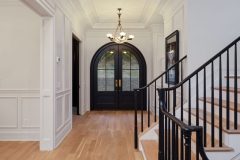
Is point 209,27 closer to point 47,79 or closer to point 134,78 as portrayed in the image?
point 47,79

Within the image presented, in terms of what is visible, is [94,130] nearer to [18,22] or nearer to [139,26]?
[18,22]

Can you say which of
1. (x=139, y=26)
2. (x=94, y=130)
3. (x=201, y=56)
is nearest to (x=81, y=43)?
(x=139, y=26)

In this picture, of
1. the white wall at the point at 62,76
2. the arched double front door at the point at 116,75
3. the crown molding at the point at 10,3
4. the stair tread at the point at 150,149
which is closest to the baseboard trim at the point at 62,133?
the white wall at the point at 62,76

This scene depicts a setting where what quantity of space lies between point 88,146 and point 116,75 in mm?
4899

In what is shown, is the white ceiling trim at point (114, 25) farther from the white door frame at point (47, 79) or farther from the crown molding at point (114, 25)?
the white door frame at point (47, 79)

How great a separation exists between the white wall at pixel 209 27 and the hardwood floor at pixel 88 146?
1870 millimetres

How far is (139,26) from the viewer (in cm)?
930

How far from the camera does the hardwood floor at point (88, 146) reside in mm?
4180

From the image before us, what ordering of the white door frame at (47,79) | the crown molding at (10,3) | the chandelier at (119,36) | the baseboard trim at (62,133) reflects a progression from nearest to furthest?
1. the white door frame at (47,79)
2. the baseboard trim at (62,133)
3. the crown molding at (10,3)
4. the chandelier at (119,36)

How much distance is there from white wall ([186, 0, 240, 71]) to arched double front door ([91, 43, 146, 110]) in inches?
205

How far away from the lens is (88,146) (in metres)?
4.81

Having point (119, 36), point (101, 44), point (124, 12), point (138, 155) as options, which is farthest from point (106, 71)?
point (138, 155)

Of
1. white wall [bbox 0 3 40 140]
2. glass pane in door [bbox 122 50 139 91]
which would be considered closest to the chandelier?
glass pane in door [bbox 122 50 139 91]

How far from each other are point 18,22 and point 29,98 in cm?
150
